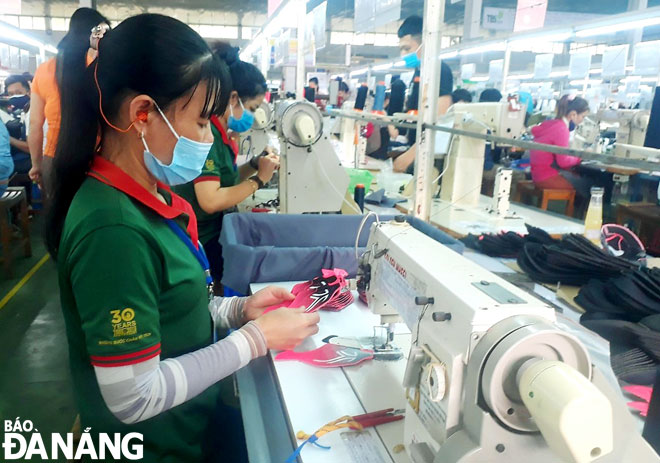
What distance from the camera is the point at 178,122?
3.44 ft

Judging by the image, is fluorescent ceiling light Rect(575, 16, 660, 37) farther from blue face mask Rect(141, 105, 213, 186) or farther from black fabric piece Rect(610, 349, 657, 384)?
blue face mask Rect(141, 105, 213, 186)

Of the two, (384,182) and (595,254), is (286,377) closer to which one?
(595,254)

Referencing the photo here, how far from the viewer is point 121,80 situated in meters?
0.98

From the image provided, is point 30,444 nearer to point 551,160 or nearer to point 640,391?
point 640,391

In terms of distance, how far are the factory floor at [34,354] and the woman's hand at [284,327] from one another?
37.8 inches

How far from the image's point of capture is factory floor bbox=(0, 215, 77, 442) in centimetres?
238

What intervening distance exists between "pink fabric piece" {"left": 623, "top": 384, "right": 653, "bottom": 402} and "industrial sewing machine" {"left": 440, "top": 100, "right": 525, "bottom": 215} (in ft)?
6.18

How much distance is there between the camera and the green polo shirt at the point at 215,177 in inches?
86.1

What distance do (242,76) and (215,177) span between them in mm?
813

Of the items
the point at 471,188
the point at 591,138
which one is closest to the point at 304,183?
the point at 471,188

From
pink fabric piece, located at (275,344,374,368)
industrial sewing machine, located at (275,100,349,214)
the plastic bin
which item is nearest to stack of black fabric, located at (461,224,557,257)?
the plastic bin

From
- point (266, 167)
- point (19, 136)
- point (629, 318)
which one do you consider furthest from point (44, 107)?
point (629, 318)

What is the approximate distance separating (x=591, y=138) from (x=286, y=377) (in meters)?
3.96

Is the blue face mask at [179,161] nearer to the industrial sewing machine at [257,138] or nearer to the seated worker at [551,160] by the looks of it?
the industrial sewing machine at [257,138]
